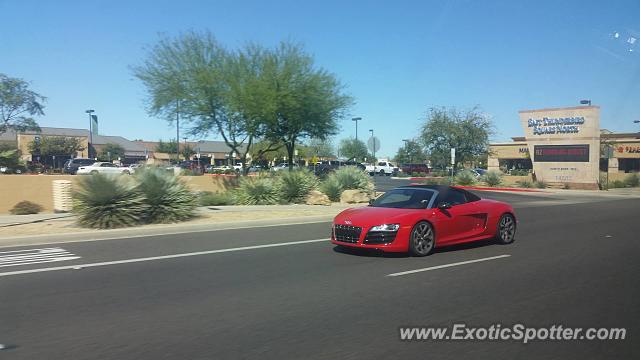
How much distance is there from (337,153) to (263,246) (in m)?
94.5

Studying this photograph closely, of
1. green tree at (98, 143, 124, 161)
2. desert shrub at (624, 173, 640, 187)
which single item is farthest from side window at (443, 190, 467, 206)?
green tree at (98, 143, 124, 161)

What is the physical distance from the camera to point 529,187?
4175 centimetres

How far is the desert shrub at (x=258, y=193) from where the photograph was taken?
74.9 feet

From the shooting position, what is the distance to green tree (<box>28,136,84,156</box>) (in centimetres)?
6397

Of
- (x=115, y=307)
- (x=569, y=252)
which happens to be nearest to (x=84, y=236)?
(x=115, y=307)

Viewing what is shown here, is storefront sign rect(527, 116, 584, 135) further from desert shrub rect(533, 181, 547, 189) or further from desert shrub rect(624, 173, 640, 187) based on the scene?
desert shrub rect(624, 173, 640, 187)

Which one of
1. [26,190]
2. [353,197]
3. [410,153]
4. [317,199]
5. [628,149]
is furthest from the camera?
[410,153]

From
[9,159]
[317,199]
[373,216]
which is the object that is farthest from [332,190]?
[9,159]

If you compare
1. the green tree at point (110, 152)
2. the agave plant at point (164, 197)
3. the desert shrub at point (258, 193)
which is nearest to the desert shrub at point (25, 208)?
the agave plant at point (164, 197)

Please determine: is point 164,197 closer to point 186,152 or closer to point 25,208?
point 25,208

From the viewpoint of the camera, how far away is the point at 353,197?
24.7 m

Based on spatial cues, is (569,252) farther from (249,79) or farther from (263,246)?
(249,79)

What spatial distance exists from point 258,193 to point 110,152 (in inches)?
2481

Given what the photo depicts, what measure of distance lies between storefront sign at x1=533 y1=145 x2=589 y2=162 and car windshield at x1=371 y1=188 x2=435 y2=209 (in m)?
35.8
